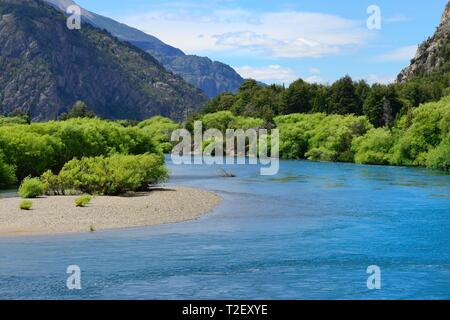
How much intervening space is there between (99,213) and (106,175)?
16.3 metres

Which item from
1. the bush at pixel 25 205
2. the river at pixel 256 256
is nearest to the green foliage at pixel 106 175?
the bush at pixel 25 205

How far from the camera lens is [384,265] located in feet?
122

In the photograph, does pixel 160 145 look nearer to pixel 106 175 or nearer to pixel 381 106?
pixel 106 175

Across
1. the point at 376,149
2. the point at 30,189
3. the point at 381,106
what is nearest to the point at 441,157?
the point at 376,149

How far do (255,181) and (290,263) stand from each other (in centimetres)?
5516

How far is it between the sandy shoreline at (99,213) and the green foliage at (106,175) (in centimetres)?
321

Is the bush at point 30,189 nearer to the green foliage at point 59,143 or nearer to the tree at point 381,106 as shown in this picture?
the green foliage at point 59,143

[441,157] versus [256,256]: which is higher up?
[441,157]

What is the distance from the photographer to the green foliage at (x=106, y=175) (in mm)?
69812

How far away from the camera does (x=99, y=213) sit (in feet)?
179

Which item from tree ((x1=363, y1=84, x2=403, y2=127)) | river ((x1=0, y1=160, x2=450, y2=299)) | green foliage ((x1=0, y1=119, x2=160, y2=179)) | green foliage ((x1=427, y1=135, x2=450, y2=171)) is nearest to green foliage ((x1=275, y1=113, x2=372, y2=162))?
tree ((x1=363, y1=84, x2=403, y2=127))

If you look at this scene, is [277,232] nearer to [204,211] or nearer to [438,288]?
[204,211]
